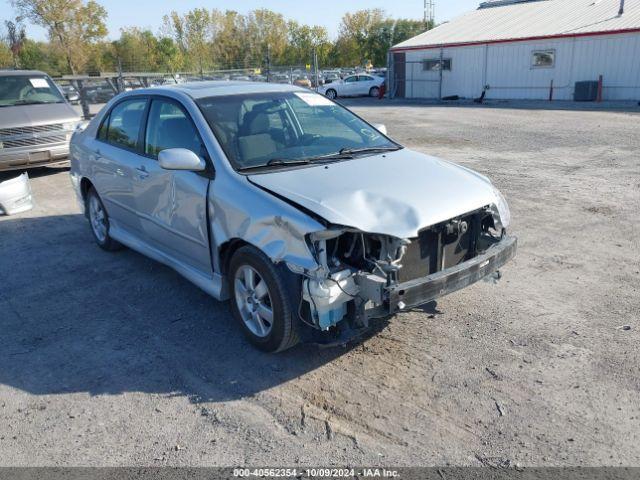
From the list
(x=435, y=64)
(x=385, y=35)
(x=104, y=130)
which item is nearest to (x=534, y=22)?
(x=435, y=64)

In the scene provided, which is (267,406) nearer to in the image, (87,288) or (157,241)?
(157,241)

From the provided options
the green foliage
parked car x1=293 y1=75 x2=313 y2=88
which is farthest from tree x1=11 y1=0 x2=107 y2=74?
parked car x1=293 y1=75 x2=313 y2=88

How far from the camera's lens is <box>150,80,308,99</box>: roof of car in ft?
15.4

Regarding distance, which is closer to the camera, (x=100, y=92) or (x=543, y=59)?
(x=100, y=92)

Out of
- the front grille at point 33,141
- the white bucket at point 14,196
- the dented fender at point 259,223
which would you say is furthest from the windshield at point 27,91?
the dented fender at point 259,223

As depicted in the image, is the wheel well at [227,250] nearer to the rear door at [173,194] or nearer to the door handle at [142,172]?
the rear door at [173,194]

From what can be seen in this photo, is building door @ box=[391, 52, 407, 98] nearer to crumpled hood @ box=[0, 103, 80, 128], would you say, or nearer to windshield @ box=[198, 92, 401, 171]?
crumpled hood @ box=[0, 103, 80, 128]

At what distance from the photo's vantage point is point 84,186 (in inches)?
249

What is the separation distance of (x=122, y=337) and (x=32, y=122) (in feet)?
24.9

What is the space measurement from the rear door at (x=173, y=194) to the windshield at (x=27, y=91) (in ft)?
24.8

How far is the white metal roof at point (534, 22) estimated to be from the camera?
79.5ft

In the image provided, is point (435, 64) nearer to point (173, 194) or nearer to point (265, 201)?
point (173, 194)

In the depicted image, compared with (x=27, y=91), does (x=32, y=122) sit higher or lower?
lower

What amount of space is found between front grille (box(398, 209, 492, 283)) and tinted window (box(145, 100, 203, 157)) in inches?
71.3
